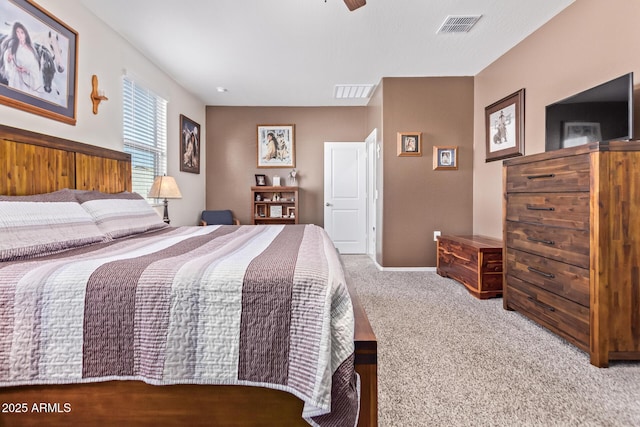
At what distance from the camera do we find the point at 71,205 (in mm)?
1846

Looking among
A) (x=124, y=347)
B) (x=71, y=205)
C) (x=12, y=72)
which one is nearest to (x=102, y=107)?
(x=12, y=72)

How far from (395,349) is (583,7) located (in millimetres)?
3055

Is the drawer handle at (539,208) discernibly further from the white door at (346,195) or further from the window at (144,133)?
the window at (144,133)

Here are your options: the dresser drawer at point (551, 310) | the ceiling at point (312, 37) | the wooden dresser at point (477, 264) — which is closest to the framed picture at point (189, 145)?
the ceiling at point (312, 37)

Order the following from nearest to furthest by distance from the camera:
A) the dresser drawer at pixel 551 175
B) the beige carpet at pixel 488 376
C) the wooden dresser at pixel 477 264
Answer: the beige carpet at pixel 488 376 → the dresser drawer at pixel 551 175 → the wooden dresser at pixel 477 264

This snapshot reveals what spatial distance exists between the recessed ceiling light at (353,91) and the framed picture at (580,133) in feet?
8.64

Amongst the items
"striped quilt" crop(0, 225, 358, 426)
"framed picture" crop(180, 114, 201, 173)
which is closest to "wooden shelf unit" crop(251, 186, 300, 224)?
"framed picture" crop(180, 114, 201, 173)

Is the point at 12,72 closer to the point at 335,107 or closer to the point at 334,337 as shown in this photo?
the point at 334,337

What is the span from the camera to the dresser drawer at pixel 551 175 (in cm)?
185

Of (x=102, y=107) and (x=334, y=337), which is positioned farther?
(x=102, y=107)

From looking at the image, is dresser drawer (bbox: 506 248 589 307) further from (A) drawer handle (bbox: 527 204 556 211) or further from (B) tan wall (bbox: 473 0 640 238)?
(B) tan wall (bbox: 473 0 640 238)

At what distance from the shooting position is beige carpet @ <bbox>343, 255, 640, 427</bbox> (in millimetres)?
1363

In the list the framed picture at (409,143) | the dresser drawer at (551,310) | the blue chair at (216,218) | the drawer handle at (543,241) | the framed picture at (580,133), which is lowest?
the dresser drawer at (551,310)

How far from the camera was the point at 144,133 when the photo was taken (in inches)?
139
